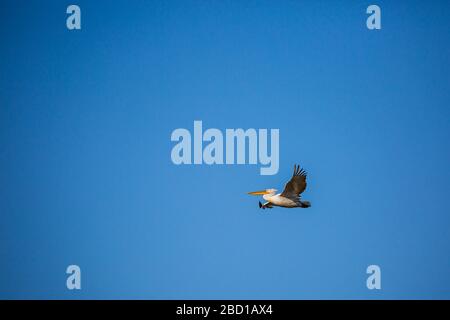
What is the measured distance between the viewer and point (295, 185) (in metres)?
12.3

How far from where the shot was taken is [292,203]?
12.7 metres

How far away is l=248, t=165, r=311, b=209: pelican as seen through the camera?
12188mm

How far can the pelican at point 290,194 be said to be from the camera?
12.2 metres

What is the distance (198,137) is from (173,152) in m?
0.63

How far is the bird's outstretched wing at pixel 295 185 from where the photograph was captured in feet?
39.9

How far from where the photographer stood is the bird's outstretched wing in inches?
479

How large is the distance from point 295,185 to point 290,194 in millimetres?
293

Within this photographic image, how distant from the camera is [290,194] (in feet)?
41.1
